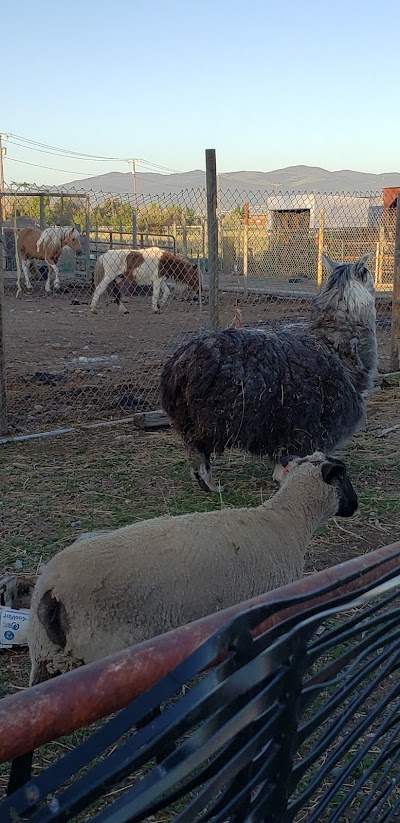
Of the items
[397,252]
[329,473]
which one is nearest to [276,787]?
[329,473]

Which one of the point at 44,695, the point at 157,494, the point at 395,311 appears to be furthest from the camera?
the point at 395,311

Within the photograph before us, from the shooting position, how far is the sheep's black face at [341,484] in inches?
150

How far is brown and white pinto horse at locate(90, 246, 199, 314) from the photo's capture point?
669 inches

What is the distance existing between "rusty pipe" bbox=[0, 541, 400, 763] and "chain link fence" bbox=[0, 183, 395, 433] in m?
5.84

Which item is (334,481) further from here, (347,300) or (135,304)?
(135,304)

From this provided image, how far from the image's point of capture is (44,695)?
37.4 inches

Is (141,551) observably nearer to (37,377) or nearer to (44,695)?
(44,695)

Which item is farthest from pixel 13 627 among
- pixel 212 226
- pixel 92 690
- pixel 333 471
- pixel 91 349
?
pixel 91 349

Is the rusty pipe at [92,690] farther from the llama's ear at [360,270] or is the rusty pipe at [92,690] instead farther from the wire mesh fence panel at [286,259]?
the wire mesh fence panel at [286,259]

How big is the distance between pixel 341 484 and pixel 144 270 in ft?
45.3

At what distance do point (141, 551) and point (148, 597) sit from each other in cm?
18

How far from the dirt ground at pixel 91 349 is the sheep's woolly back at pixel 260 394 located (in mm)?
1428

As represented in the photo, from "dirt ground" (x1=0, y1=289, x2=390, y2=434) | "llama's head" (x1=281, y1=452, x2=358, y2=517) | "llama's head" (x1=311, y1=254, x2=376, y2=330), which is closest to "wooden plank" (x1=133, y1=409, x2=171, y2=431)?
"dirt ground" (x1=0, y1=289, x2=390, y2=434)

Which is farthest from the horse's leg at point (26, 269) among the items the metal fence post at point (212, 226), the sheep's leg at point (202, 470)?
the sheep's leg at point (202, 470)
